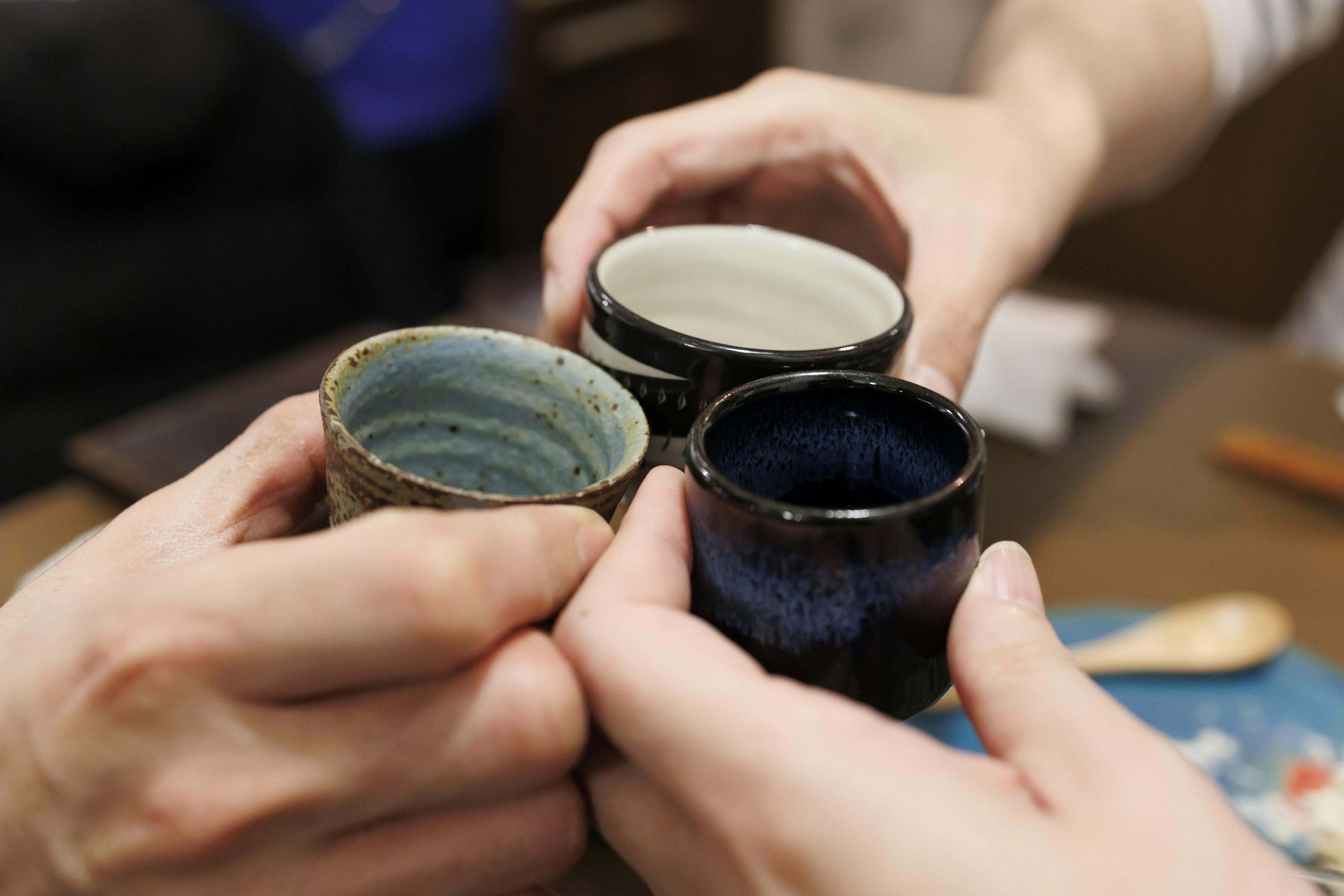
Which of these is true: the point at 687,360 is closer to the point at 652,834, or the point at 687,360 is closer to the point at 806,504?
the point at 806,504

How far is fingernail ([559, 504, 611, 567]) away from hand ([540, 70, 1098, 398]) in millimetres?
298

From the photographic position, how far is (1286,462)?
46.3 inches

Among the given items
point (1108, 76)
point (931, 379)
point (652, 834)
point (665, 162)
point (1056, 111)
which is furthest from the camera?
point (1108, 76)

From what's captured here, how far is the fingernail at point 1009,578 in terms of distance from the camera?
527 millimetres

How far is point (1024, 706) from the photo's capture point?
1.55 feet

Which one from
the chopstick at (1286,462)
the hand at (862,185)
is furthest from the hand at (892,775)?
the chopstick at (1286,462)

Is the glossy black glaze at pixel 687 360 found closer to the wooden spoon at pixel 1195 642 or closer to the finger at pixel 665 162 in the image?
the finger at pixel 665 162

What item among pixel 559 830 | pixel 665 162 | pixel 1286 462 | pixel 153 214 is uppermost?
pixel 665 162

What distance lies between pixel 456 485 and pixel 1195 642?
2.39 ft

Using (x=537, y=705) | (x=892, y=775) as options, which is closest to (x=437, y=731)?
(x=537, y=705)

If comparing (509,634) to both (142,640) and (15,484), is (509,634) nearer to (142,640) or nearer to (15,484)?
(142,640)

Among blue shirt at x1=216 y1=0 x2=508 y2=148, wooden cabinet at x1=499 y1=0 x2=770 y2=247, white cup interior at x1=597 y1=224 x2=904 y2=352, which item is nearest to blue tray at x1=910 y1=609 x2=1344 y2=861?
white cup interior at x1=597 y1=224 x2=904 y2=352

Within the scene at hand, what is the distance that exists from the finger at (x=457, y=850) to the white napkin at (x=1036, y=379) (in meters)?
0.82

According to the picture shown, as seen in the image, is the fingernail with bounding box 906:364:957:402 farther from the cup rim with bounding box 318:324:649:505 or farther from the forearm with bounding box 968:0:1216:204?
the forearm with bounding box 968:0:1216:204
